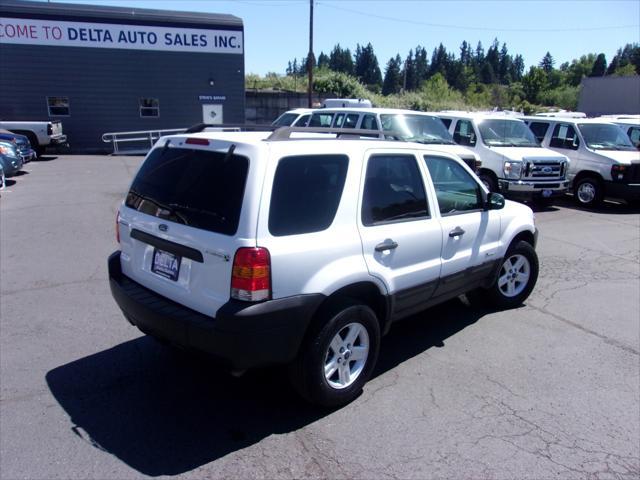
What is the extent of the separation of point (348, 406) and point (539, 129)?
12.1m

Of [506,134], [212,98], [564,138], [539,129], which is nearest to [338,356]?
[506,134]

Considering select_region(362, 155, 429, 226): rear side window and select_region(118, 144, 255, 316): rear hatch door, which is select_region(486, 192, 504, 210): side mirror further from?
select_region(118, 144, 255, 316): rear hatch door

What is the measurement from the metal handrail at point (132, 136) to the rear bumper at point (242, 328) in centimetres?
2097

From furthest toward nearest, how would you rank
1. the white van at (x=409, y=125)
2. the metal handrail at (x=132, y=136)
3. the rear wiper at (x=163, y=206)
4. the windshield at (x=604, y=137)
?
1. the metal handrail at (x=132, y=136)
2. the windshield at (x=604, y=137)
3. the white van at (x=409, y=125)
4. the rear wiper at (x=163, y=206)

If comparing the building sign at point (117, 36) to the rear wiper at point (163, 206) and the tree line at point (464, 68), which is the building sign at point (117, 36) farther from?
the tree line at point (464, 68)

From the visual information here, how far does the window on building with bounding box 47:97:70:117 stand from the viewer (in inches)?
878

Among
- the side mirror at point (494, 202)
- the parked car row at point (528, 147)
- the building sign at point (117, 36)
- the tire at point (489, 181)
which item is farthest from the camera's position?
the building sign at point (117, 36)

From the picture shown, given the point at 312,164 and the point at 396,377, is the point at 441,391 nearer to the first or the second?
the point at 396,377

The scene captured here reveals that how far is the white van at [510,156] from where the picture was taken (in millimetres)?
10969

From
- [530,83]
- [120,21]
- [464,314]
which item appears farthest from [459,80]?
[464,314]

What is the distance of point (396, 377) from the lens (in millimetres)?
3965

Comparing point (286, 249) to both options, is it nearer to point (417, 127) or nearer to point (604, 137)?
point (417, 127)

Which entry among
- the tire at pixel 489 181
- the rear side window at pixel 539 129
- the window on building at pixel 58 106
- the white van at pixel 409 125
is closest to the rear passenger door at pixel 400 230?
the white van at pixel 409 125

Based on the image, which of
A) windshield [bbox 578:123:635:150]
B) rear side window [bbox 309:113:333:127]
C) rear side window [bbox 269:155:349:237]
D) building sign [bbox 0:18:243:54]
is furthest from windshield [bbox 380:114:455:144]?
building sign [bbox 0:18:243:54]
